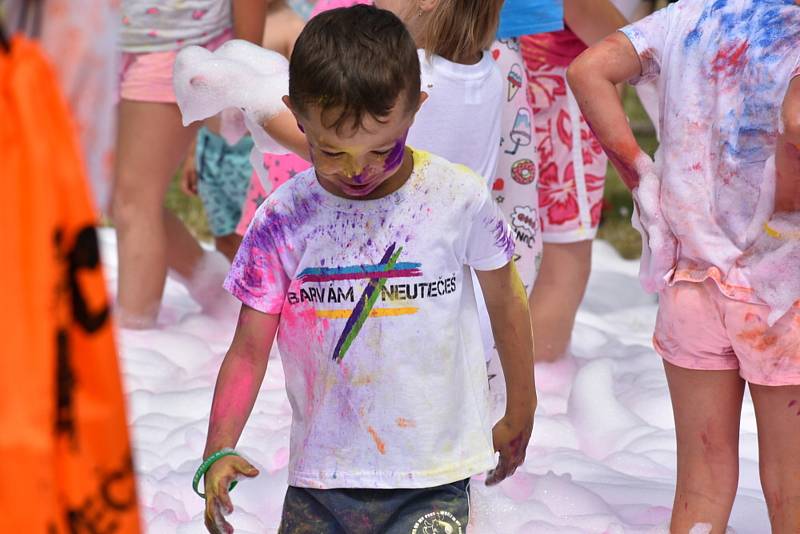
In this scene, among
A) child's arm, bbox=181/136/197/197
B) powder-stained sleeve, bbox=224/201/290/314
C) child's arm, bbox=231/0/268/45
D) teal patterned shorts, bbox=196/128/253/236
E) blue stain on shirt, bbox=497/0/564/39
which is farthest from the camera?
child's arm, bbox=181/136/197/197

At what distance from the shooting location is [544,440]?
3727mm

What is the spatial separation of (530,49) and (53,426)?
2.80 metres

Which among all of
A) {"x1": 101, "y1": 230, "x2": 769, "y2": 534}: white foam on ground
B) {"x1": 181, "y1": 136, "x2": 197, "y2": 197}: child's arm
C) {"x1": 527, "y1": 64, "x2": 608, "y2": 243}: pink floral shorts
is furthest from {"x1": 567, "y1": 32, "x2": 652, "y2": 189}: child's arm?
{"x1": 181, "y1": 136, "x2": 197, "y2": 197}: child's arm

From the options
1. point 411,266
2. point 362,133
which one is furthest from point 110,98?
point 411,266

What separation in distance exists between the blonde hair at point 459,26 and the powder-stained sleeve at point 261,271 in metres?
0.78

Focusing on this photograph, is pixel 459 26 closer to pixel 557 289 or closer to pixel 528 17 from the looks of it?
pixel 528 17

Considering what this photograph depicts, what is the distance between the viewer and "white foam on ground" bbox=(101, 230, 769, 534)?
3.15 meters

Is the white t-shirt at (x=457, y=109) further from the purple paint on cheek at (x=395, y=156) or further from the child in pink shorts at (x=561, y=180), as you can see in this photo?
the child in pink shorts at (x=561, y=180)

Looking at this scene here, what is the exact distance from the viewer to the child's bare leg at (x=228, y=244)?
4.98 m

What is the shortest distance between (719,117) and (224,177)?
274 centimetres

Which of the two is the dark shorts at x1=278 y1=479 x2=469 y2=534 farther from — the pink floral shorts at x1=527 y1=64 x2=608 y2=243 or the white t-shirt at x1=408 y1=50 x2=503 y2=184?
A: the pink floral shorts at x1=527 y1=64 x2=608 y2=243

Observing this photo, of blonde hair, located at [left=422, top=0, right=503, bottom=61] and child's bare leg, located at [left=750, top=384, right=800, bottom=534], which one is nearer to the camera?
child's bare leg, located at [left=750, top=384, right=800, bottom=534]

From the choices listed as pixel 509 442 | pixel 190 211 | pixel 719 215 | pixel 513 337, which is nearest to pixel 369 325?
pixel 513 337

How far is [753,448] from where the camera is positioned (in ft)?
11.9
